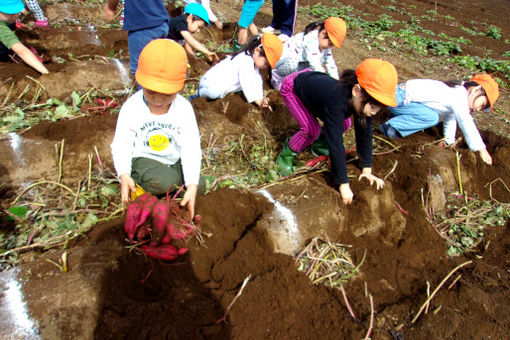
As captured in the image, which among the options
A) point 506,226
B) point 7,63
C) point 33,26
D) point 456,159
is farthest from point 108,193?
point 33,26

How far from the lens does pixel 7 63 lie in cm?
429

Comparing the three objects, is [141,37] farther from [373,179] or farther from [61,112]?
[373,179]

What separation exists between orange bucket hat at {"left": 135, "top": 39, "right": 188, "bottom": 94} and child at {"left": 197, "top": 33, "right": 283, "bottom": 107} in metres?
1.99

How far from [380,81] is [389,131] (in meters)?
2.09

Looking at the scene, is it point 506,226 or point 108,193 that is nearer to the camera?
point 108,193

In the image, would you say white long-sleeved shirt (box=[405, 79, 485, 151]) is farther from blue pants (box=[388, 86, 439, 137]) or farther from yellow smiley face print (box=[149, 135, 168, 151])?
yellow smiley face print (box=[149, 135, 168, 151])

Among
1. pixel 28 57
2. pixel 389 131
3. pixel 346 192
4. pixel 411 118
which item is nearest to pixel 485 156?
pixel 411 118

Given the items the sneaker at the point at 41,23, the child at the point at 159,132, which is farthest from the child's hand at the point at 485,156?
the sneaker at the point at 41,23

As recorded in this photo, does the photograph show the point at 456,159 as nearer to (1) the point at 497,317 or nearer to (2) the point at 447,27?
(1) the point at 497,317

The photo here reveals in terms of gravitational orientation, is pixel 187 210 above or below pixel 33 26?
above

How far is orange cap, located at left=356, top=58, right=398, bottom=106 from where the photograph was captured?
7.67 ft

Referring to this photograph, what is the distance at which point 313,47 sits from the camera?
14.9 feet

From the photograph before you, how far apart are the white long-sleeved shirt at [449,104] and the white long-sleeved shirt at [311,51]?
1.19m

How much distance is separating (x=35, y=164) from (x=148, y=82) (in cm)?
171
